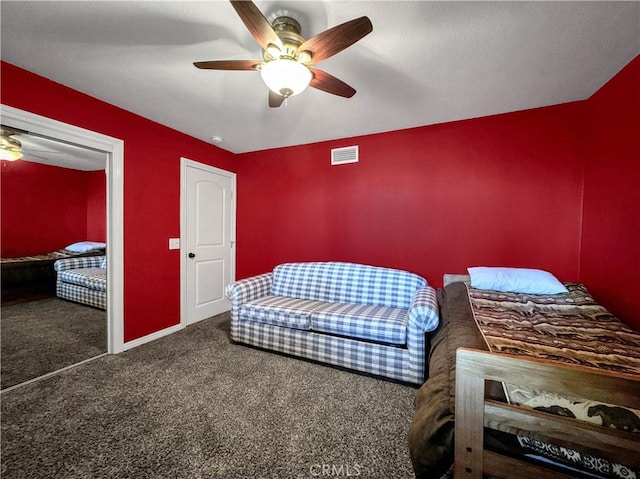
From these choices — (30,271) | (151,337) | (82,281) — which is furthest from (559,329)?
(30,271)

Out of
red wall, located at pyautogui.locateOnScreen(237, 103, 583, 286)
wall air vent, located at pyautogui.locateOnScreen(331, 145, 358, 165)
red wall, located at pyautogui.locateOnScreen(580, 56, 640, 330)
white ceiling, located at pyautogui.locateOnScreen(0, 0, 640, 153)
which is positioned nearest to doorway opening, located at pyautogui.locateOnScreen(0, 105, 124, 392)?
white ceiling, located at pyautogui.locateOnScreen(0, 0, 640, 153)

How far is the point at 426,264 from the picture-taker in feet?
9.33

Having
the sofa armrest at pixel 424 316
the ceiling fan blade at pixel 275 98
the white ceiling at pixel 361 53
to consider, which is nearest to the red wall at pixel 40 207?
the white ceiling at pixel 361 53

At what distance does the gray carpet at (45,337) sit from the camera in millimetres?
2184

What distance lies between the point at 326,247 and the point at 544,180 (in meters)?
2.40

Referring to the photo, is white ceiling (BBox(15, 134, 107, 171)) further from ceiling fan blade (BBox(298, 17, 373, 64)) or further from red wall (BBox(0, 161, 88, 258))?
ceiling fan blade (BBox(298, 17, 373, 64))

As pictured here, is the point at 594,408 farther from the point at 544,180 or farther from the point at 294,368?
the point at 544,180

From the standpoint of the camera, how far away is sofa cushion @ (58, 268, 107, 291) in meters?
3.63

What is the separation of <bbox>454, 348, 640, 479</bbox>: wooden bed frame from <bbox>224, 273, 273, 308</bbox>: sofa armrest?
225 centimetres

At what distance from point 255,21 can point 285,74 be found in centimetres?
25

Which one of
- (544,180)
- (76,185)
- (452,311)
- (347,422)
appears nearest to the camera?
(347,422)

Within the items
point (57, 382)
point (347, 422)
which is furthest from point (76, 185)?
point (347, 422)

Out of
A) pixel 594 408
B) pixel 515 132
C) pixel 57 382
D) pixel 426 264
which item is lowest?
pixel 57 382

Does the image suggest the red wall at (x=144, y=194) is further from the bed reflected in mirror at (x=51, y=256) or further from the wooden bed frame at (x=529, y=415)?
the wooden bed frame at (x=529, y=415)
